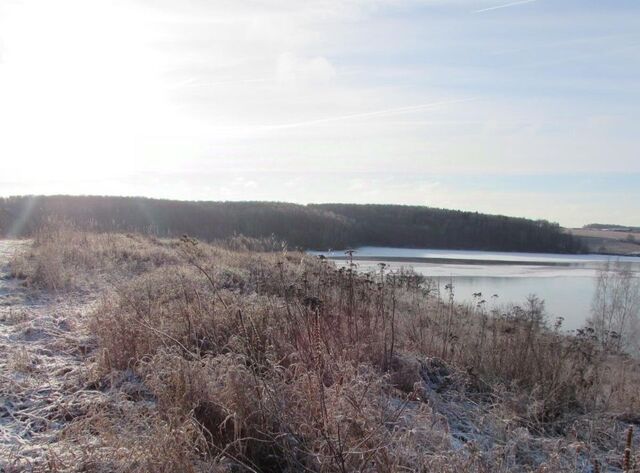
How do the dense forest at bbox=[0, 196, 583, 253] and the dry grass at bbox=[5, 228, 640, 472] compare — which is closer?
the dry grass at bbox=[5, 228, 640, 472]

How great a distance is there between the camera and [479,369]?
17.8 ft

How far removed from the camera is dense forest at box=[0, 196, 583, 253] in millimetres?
59344

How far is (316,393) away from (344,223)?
234 feet

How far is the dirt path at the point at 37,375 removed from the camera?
2996 mm

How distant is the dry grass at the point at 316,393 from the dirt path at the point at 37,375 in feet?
0.43

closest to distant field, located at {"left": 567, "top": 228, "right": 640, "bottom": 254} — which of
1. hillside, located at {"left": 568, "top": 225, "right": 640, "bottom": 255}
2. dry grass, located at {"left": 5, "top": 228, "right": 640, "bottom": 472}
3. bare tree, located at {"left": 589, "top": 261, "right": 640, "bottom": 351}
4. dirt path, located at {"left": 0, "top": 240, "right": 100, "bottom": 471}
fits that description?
hillside, located at {"left": 568, "top": 225, "right": 640, "bottom": 255}

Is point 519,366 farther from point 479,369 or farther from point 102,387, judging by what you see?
point 102,387

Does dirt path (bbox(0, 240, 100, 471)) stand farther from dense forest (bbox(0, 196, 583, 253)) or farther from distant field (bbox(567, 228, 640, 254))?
distant field (bbox(567, 228, 640, 254))

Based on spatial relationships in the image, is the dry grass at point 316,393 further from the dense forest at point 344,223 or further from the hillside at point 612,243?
the hillside at point 612,243

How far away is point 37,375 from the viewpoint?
4020 millimetres

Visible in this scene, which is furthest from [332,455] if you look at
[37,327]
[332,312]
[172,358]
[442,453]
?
[37,327]

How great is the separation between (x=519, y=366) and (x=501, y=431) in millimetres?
1974

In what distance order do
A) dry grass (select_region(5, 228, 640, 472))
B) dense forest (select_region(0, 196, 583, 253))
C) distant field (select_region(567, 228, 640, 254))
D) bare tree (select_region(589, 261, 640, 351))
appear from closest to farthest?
dry grass (select_region(5, 228, 640, 472)) < bare tree (select_region(589, 261, 640, 351)) < dense forest (select_region(0, 196, 583, 253)) < distant field (select_region(567, 228, 640, 254))

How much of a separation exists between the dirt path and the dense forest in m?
44.9
